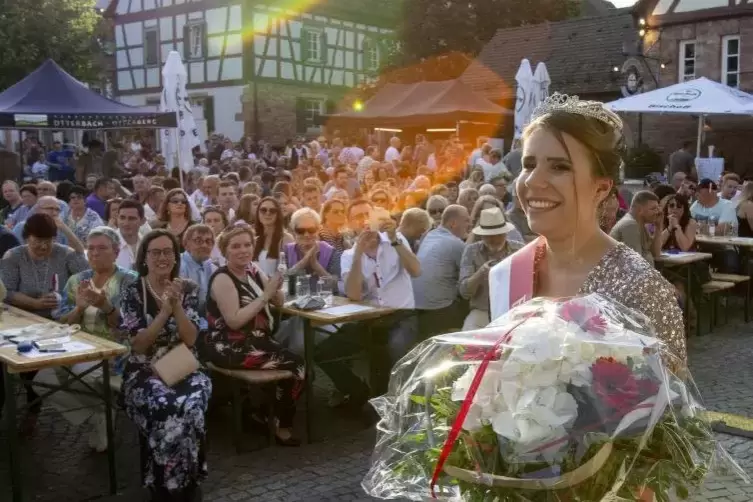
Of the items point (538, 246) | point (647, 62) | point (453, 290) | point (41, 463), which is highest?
point (647, 62)

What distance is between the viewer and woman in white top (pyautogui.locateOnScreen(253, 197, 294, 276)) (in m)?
7.70

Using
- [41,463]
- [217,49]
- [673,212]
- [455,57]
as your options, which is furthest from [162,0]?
[41,463]

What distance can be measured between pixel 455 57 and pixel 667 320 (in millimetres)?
32496

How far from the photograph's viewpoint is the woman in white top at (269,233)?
7695 mm

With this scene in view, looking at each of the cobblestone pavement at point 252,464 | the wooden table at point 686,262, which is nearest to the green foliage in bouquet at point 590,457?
the cobblestone pavement at point 252,464

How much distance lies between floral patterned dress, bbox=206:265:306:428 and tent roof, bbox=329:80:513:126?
13095 millimetres

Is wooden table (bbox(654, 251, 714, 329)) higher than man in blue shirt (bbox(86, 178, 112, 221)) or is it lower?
lower

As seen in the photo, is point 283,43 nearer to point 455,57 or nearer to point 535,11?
point 455,57

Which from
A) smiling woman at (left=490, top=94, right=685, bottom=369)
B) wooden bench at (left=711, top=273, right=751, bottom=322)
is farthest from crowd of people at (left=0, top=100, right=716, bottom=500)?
wooden bench at (left=711, top=273, right=751, bottom=322)

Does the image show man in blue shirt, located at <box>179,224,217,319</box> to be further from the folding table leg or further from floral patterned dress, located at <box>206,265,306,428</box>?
the folding table leg

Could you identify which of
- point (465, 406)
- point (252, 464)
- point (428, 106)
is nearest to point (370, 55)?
point (428, 106)

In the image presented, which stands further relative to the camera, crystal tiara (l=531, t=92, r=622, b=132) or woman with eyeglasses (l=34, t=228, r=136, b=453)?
woman with eyeglasses (l=34, t=228, r=136, b=453)

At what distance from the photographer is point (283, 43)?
32.9m

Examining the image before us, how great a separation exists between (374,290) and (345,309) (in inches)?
24.1
